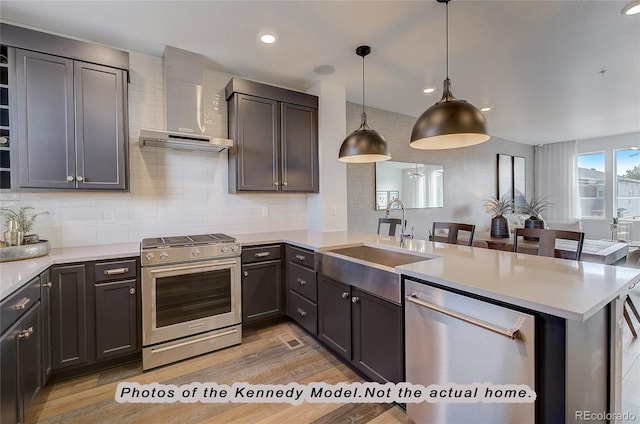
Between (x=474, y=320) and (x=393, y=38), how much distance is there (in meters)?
2.31

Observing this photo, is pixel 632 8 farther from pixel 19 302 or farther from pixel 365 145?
pixel 19 302

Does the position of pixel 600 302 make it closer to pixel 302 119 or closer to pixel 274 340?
pixel 274 340

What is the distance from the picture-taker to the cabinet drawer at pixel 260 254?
9.09ft

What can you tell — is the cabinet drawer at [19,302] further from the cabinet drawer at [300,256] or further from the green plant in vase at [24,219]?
the cabinet drawer at [300,256]

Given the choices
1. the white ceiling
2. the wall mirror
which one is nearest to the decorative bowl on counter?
the white ceiling

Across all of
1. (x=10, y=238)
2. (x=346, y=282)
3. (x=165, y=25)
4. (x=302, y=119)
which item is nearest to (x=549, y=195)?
(x=302, y=119)

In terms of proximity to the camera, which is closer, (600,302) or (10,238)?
(600,302)

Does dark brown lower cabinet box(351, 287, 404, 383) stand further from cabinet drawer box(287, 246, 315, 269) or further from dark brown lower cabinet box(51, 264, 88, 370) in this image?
dark brown lower cabinet box(51, 264, 88, 370)

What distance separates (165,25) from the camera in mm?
2312

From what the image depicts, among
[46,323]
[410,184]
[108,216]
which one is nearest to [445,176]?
[410,184]

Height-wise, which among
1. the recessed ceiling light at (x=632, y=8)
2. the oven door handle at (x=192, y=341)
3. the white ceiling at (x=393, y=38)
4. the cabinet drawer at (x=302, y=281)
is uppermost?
the white ceiling at (x=393, y=38)

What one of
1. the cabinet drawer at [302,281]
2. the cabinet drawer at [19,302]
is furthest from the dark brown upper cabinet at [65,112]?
the cabinet drawer at [302,281]

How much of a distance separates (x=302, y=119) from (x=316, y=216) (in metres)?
1.18

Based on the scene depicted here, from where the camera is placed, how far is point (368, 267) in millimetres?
1913
